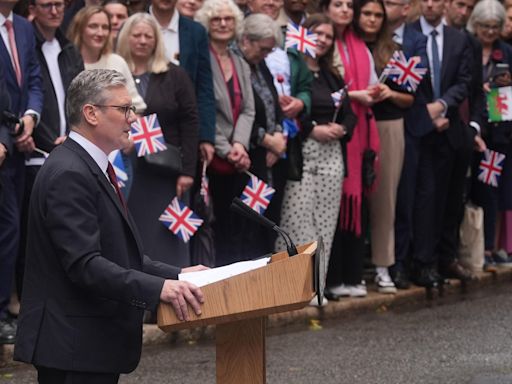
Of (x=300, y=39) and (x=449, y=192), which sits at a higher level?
(x=300, y=39)

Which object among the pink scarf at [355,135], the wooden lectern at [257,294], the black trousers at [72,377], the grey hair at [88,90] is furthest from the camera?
the pink scarf at [355,135]

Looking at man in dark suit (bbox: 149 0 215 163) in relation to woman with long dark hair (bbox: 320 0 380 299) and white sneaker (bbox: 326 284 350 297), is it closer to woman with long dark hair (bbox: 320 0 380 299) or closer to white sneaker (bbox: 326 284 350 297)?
woman with long dark hair (bbox: 320 0 380 299)

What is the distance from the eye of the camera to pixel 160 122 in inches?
412

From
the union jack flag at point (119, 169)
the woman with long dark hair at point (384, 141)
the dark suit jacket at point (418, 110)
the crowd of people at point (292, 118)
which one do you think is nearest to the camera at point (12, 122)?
the crowd of people at point (292, 118)

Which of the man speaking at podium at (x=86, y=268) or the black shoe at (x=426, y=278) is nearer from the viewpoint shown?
the man speaking at podium at (x=86, y=268)

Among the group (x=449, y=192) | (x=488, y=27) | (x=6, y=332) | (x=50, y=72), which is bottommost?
(x=449, y=192)

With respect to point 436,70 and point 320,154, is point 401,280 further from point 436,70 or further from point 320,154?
point 436,70

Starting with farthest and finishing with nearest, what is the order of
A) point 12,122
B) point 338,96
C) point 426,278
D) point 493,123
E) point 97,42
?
1. point 493,123
2. point 426,278
3. point 338,96
4. point 97,42
5. point 12,122

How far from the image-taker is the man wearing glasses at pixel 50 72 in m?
9.74

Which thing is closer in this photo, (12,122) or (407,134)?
(12,122)

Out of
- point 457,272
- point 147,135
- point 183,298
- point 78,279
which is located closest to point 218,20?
point 147,135

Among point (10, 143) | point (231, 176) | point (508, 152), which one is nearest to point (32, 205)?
point (10, 143)

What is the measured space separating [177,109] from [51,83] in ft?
3.61

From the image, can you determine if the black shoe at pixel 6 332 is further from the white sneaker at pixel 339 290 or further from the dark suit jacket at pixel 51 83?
the white sneaker at pixel 339 290
